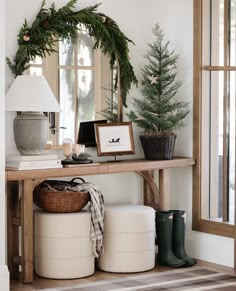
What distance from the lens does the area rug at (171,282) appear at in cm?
495

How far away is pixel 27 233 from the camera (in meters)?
5.03

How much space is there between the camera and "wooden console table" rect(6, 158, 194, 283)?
5.00 m

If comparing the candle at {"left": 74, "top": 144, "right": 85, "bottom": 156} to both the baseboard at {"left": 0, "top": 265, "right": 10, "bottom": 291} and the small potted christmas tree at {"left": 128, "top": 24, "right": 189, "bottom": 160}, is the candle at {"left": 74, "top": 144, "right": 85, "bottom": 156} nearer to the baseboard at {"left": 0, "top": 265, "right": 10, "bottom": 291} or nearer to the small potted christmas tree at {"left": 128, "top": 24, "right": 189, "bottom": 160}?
the small potted christmas tree at {"left": 128, "top": 24, "right": 189, "bottom": 160}

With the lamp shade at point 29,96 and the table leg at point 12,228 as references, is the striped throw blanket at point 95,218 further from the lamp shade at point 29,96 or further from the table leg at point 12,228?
the lamp shade at point 29,96

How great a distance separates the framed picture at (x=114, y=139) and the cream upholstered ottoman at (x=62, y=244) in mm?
639

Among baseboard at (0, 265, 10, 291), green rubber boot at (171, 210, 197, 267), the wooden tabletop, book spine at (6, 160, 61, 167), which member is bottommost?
baseboard at (0, 265, 10, 291)

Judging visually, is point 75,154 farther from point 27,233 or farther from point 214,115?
point 214,115

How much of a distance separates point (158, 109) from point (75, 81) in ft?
2.36

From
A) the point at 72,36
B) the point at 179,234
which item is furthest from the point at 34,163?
the point at 179,234

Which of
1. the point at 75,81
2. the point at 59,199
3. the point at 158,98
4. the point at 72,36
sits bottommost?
the point at 59,199

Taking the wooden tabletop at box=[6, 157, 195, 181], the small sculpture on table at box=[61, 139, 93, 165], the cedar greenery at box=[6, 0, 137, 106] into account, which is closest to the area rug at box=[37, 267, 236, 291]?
the wooden tabletop at box=[6, 157, 195, 181]

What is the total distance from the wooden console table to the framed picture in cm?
Answer: 13

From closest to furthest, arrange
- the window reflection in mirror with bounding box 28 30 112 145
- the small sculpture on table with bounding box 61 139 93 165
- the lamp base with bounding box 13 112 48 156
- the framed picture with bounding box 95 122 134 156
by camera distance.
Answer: the lamp base with bounding box 13 112 48 156, the small sculpture on table with bounding box 61 139 93 165, the window reflection in mirror with bounding box 28 30 112 145, the framed picture with bounding box 95 122 134 156

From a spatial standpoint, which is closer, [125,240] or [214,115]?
[125,240]
